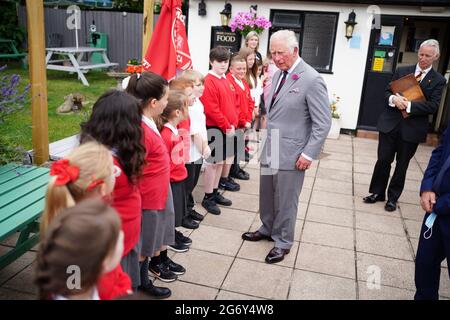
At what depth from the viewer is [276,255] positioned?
3508 millimetres

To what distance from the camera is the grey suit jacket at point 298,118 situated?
3.21 meters

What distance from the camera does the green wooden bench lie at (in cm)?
245

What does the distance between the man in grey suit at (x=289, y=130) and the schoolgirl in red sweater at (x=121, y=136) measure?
150 cm

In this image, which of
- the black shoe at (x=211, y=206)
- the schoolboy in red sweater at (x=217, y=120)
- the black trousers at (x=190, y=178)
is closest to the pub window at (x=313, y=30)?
the schoolboy in red sweater at (x=217, y=120)

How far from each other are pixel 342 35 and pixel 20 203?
23.8 feet

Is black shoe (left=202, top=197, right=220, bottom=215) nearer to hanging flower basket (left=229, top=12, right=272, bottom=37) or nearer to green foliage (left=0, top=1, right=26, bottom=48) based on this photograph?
hanging flower basket (left=229, top=12, right=272, bottom=37)

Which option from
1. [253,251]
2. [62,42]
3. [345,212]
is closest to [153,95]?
[253,251]

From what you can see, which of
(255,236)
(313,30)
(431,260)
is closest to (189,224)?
(255,236)

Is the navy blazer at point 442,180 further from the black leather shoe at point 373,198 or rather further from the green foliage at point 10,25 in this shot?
the green foliage at point 10,25

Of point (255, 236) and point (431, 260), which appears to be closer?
point (431, 260)

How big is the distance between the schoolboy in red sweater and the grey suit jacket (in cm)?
A: 89

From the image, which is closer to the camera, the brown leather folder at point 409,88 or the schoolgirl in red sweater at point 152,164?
the schoolgirl in red sweater at point 152,164

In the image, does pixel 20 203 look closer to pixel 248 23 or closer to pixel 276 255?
pixel 276 255
